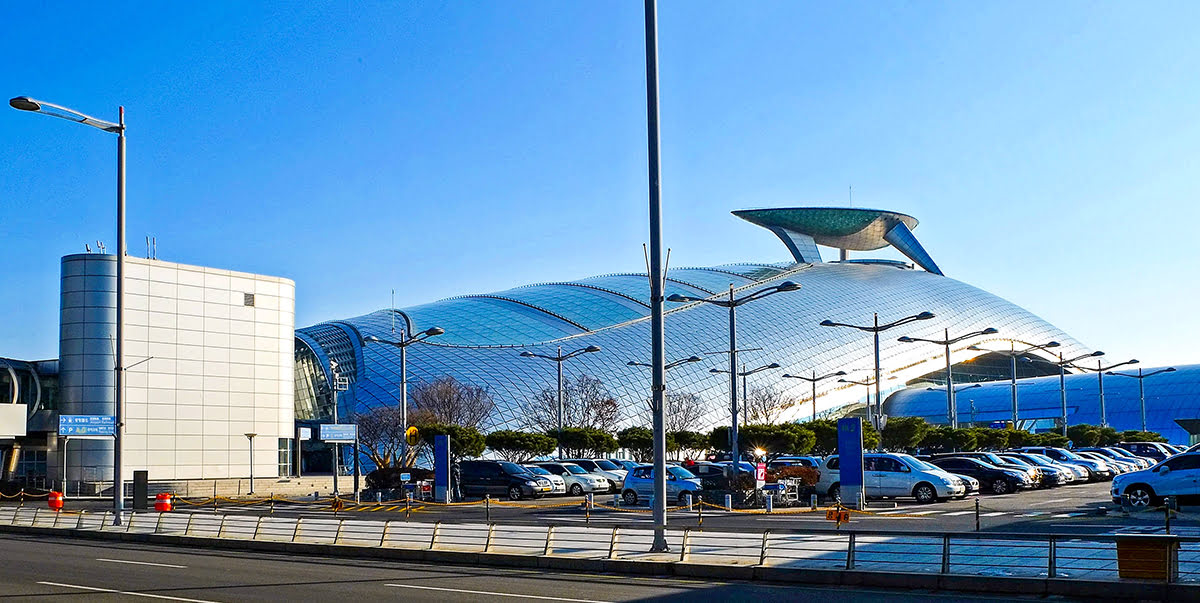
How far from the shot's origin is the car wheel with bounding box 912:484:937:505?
131 feet

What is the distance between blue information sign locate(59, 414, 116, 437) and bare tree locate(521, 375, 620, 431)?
1987 inches

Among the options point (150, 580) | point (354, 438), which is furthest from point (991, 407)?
point (150, 580)

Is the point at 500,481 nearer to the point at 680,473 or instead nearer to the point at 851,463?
the point at 680,473

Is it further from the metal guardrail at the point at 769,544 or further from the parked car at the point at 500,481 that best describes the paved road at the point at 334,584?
the parked car at the point at 500,481

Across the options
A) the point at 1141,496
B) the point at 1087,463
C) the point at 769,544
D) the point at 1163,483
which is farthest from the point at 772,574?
the point at 1087,463

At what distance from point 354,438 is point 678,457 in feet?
119

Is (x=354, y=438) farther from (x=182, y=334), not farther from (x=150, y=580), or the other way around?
(x=150, y=580)

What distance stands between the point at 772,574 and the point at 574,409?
74049 millimetres

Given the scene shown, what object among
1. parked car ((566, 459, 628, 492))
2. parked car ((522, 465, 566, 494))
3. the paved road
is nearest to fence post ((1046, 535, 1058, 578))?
the paved road

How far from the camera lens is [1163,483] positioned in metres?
33.5

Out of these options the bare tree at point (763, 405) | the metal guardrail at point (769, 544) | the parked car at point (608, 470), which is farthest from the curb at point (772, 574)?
the bare tree at point (763, 405)

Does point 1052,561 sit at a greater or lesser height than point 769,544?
greater

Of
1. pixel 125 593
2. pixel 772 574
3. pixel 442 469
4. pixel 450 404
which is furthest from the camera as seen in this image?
pixel 450 404

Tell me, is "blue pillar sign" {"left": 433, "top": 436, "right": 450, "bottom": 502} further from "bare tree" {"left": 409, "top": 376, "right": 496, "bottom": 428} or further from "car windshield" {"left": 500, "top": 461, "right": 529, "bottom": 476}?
"bare tree" {"left": 409, "top": 376, "right": 496, "bottom": 428}
